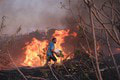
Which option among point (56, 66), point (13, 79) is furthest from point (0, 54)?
point (56, 66)

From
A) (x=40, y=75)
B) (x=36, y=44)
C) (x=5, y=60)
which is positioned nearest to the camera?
(x=40, y=75)

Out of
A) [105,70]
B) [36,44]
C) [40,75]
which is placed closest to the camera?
[105,70]

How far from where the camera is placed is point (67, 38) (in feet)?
78.4

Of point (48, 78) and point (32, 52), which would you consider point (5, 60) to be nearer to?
point (48, 78)

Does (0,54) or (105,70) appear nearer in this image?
(105,70)

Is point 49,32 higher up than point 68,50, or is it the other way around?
point 49,32

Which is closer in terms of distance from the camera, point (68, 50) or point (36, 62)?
point (36, 62)

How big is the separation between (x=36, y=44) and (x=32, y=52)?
1.32 m

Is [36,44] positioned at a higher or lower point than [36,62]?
higher

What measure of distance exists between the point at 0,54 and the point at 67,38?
1296 centimetres

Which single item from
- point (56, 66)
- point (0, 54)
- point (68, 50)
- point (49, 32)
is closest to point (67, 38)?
point (68, 50)

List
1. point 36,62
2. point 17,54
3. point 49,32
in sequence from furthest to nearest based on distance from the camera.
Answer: point 49,32, point 17,54, point 36,62

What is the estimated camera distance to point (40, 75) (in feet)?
25.8

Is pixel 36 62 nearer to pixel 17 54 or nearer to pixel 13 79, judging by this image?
pixel 17 54
